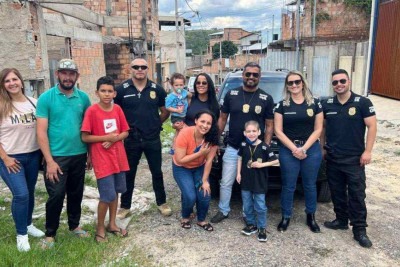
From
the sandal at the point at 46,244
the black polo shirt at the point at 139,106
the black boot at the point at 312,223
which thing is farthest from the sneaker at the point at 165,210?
the black boot at the point at 312,223

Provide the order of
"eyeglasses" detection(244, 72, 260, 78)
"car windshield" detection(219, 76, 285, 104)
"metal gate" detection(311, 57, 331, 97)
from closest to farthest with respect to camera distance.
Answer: "eyeglasses" detection(244, 72, 260, 78), "car windshield" detection(219, 76, 285, 104), "metal gate" detection(311, 57, 331, 97)

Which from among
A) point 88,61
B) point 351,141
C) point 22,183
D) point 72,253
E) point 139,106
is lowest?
point 72,253

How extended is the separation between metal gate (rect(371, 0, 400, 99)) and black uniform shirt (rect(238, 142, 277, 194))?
460 inches

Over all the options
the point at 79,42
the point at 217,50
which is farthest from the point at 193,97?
the point at 217,50

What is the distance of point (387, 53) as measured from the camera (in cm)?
A: 1386

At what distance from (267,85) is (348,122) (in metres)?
2.20

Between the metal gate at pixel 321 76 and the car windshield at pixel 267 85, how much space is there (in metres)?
13.0

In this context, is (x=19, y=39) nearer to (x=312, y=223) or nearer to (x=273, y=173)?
(x=273, y=173)

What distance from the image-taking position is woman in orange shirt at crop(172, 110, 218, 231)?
3.80 meters

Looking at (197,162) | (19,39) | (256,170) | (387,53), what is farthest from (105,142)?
(387,53)

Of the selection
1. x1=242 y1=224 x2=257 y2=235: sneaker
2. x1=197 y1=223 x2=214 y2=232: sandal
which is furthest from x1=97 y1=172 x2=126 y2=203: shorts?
x1=242 y1=224 x2=257 y2=235: sneaker

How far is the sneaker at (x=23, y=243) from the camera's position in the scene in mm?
3369

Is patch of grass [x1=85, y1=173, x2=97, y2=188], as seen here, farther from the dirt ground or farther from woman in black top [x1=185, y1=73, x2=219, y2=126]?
woman in black top [x1=185, y1=73, x2=219, y2=126]

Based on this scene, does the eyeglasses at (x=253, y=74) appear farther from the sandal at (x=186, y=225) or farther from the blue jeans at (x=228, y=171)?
the sandal at (x=186, y=225)
